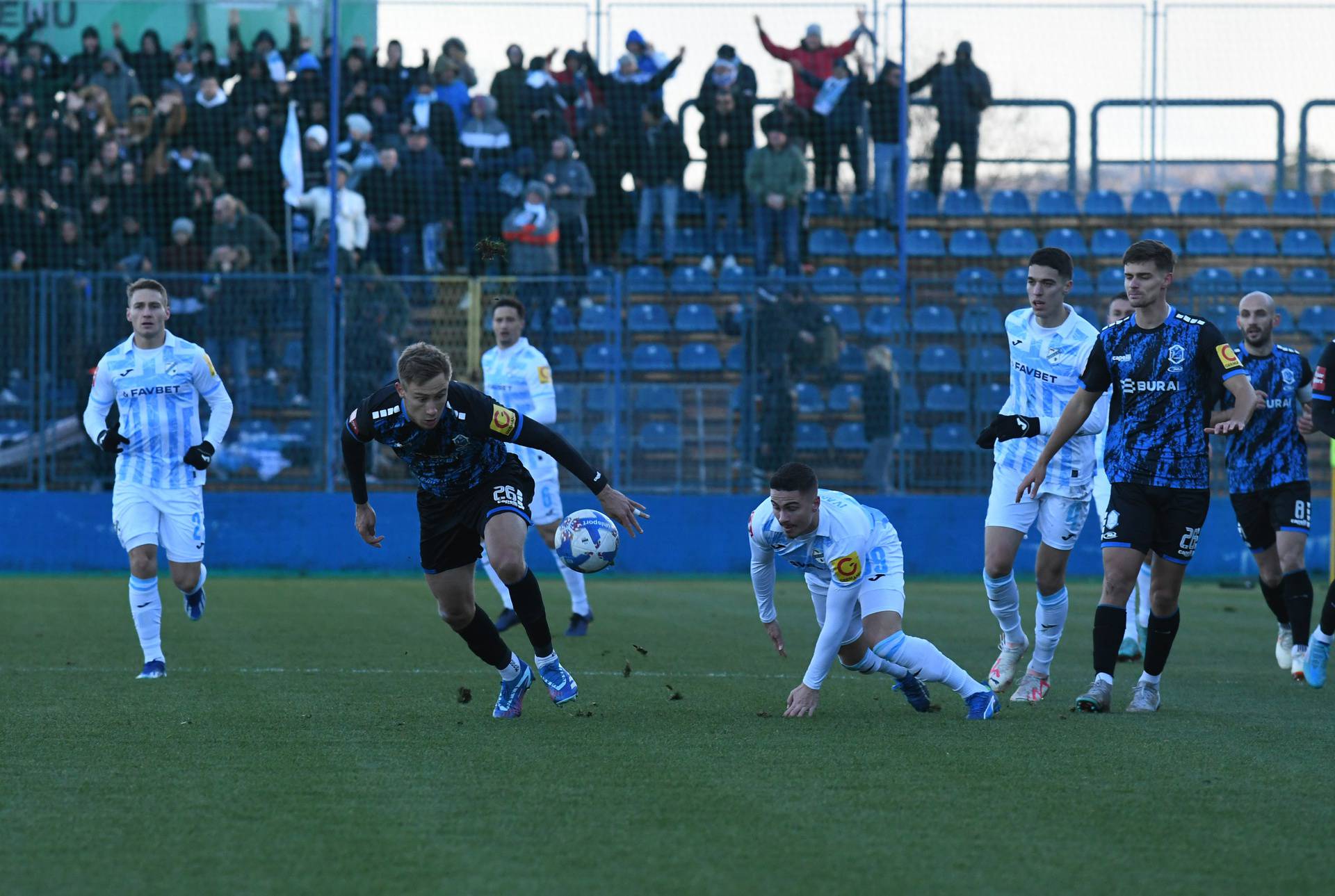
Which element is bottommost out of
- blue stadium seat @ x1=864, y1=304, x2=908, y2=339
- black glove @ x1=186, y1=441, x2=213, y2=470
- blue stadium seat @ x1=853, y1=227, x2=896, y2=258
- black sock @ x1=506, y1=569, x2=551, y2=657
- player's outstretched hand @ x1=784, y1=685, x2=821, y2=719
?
player's outstretched hand @ x1=784, y1=685, x2=821, y2=719

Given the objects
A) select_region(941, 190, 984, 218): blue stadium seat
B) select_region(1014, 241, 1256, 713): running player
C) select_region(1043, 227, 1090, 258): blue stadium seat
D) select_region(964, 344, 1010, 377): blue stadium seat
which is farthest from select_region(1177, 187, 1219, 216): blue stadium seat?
select_region(1014, 241, 1256, 713): running player

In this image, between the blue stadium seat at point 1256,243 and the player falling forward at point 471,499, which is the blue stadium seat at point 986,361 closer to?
the blue stadium seat at point 1256,243

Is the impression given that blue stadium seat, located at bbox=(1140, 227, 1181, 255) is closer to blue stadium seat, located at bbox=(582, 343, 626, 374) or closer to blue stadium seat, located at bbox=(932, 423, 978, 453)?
blue stadium seat, located at bbox=(932, 423, 978, 453)

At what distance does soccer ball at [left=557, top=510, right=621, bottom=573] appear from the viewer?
7.09 m

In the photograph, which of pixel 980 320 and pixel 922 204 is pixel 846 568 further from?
pixel 922 204

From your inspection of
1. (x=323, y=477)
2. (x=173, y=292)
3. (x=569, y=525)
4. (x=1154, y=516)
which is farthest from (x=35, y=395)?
(x=1154, y=516)

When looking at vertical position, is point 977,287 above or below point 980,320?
above

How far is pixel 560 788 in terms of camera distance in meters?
5.31

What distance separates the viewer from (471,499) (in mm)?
7141

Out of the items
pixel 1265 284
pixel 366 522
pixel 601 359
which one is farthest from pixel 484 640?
pixel 1265 284

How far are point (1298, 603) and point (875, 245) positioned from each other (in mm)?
10561

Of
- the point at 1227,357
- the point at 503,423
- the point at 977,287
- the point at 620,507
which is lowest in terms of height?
the point at 620,507

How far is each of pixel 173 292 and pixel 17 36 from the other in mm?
4943

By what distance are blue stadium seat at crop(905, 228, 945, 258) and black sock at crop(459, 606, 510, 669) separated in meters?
13.6
